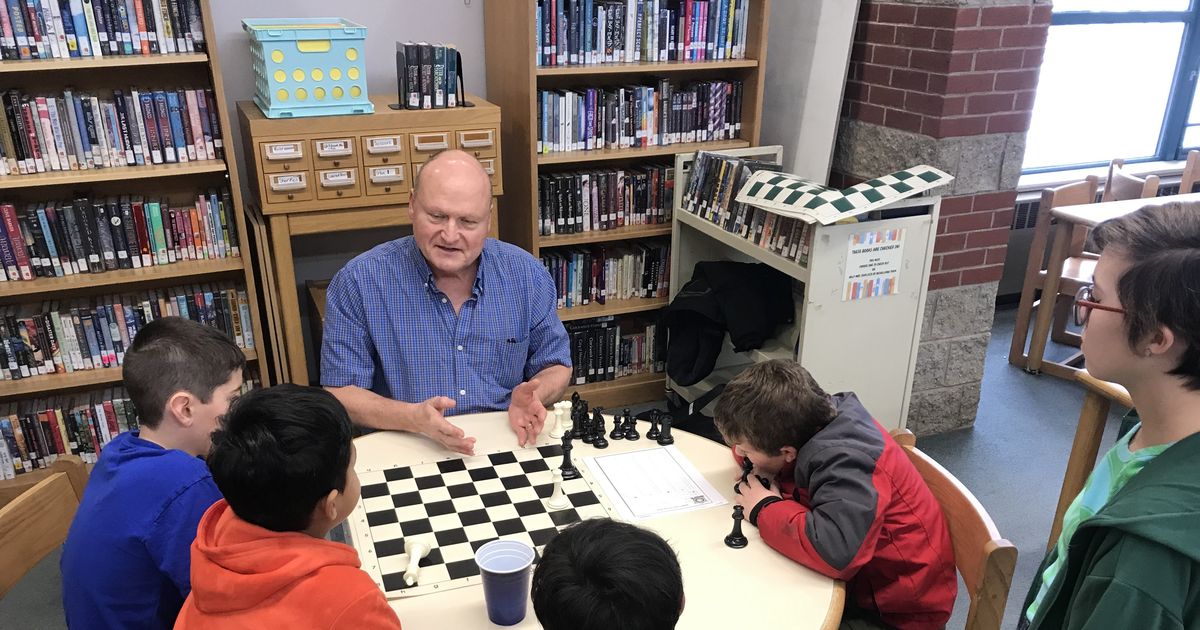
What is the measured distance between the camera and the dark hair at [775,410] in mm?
1766

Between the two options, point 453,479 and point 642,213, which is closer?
point 453,479

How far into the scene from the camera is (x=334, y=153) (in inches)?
120

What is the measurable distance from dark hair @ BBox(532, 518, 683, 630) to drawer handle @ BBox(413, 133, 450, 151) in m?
2.39

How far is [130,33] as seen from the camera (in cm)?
286

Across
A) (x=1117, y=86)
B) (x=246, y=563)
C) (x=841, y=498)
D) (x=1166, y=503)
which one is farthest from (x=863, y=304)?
(x=1117, y=86)

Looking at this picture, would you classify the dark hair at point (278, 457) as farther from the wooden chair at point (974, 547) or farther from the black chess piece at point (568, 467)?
the wooden chair at point (974, 547)

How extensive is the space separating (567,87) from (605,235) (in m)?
0.67

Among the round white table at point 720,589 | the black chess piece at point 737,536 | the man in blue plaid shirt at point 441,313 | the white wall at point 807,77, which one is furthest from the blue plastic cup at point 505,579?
the white wall at point 807,77

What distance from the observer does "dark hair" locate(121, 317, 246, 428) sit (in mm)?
1661

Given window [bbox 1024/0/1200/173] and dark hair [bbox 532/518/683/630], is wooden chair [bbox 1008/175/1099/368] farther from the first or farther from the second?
dark hair [bbox 532/518/683/630]

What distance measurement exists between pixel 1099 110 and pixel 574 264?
3997mm

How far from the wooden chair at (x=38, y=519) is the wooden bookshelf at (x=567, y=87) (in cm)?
205

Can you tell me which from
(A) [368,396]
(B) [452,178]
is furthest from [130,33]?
(A) [368,396]

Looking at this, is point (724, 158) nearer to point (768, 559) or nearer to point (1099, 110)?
point (768, 559)
